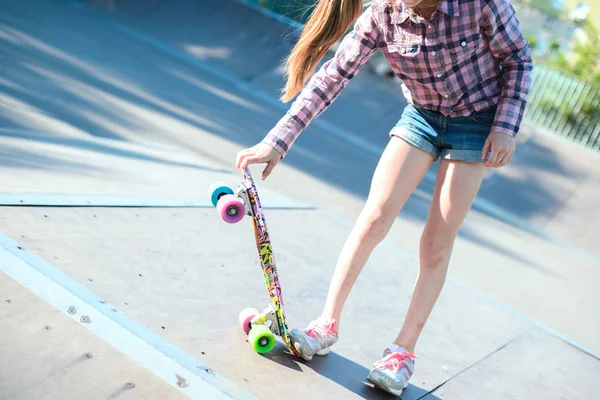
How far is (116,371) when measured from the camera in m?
2.10

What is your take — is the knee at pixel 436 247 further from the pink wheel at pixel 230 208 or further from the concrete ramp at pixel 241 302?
the pink wheel at pixel 230 208

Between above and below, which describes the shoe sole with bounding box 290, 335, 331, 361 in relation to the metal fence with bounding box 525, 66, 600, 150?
below

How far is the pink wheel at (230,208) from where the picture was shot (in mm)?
2430

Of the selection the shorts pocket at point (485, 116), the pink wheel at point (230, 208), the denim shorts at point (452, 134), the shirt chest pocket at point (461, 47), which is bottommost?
the pink wheel at point (230, 208)

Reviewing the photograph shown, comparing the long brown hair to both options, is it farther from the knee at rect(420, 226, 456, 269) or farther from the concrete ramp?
the concrete ramp

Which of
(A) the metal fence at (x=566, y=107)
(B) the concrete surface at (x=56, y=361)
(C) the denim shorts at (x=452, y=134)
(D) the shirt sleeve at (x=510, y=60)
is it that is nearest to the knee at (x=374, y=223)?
(C) the denim shorts at (x=452, y=134)

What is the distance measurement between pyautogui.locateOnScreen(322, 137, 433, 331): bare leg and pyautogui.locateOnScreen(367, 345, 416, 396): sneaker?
25 centimetres

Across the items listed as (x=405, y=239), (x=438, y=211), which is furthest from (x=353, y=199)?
(x=438, y=211)

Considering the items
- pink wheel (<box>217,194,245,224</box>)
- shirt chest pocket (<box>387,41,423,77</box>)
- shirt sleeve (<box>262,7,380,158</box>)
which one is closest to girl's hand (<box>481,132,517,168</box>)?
shirt chest pocket (<box>387,41,423,77</box>)

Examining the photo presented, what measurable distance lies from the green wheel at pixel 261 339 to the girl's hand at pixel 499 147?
3.38ft

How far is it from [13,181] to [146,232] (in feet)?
2.41

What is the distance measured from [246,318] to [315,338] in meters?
0.28

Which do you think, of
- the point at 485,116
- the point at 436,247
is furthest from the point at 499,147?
the point at 436,247

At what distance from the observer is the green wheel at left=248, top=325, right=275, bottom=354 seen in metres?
2.54
